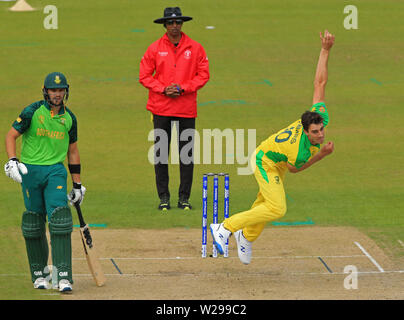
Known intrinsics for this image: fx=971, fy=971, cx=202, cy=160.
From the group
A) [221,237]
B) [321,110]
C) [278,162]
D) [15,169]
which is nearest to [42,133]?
[15,169]

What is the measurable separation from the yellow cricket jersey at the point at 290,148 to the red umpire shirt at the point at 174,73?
9.80 feet

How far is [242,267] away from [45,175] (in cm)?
250

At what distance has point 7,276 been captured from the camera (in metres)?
10.4

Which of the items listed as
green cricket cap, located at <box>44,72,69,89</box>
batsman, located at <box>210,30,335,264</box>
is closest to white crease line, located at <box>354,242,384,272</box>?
batsman, located at <box>210,30,335,264</box>

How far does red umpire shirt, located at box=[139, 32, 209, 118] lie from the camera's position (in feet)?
43.6

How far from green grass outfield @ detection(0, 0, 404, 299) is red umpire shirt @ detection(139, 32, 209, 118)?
1.40 m

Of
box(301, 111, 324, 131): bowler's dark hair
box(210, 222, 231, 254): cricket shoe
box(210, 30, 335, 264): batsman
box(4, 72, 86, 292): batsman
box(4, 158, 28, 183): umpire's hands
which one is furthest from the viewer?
box(210, 222, 231, 254): cricket shoe

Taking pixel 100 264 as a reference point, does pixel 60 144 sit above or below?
above

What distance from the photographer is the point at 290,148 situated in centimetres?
1024

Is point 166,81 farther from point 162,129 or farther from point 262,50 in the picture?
point 262,50

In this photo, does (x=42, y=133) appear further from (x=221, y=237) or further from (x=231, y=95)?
(x=231, y=95)

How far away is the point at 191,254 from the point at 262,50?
13.5m

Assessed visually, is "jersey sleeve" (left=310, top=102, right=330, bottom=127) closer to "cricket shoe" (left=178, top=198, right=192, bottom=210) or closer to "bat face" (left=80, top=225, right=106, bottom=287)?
"bat face" (left=80, top=225, right=106, bottom=287)

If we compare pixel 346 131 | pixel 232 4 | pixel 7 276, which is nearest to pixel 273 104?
pixel 346 131
